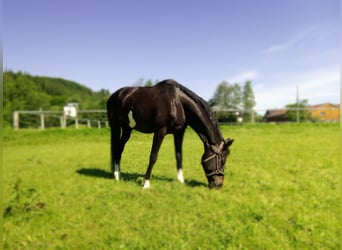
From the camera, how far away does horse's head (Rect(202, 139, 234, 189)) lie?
15.2 inches

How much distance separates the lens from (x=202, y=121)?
1.26 feet

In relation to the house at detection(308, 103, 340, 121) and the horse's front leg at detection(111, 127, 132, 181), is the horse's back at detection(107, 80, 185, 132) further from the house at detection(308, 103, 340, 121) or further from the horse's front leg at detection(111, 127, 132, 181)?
the house at detection(308, 103, 340, 121)

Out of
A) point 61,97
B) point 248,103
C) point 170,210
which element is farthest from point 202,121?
point 170,210

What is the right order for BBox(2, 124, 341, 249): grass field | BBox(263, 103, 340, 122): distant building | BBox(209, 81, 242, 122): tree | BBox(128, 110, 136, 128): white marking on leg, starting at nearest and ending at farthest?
1. BBox(128, 110, 136, 128): white marking on leg
2. BBox(209, 81, 242, 122): tree
3. BBox(263, 103, 340, 122): distant building
4. BBox(2, 124, 341, 249): grass field

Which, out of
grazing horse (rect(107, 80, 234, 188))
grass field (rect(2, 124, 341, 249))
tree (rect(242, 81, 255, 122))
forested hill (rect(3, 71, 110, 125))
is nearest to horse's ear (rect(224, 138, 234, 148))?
grazing horse (rect(107, 80, 234, 188))

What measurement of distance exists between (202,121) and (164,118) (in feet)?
0.24

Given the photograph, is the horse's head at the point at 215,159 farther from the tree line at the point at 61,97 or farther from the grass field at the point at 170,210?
the grass field at the point at 170,210

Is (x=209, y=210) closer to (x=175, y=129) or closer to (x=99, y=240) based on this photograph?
(x=99, y=240)

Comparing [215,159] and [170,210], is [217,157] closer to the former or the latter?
[215,159]

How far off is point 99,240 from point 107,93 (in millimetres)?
2450

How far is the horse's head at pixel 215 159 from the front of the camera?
385mm

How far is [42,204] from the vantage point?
325cm

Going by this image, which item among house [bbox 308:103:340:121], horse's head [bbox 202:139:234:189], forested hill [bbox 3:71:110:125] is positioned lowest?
horse's head [bbox 202:139:234:189]

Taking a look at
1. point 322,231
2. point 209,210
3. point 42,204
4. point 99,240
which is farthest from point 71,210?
point 322,231
